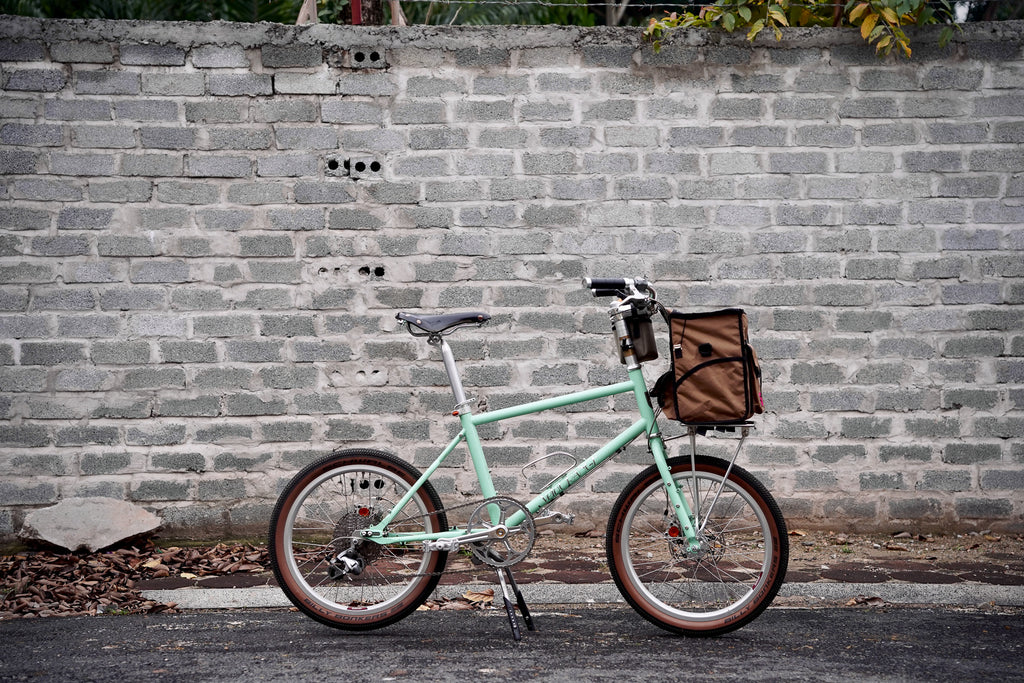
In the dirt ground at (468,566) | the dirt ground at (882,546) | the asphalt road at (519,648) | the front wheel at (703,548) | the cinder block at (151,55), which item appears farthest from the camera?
the cinder block at (151,55)

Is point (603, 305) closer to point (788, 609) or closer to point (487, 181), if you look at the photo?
point (487, 181)

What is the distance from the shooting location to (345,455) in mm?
3688

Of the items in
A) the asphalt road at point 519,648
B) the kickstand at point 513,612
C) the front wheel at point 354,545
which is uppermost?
the front wheel at point 354,545

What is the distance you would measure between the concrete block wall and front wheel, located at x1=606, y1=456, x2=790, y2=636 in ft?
4.38

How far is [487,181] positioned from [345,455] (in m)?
1.88

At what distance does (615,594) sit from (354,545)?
1208 millimetres

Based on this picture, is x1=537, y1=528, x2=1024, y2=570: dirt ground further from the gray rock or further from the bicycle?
the gray rock

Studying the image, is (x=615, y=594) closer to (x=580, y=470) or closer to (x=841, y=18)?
(x=580, y=470)

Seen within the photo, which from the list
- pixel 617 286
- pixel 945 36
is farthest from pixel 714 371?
pixel 945 36

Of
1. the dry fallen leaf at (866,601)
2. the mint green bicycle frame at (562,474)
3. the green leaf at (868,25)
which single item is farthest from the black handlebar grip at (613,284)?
the green leaf at (868,25)

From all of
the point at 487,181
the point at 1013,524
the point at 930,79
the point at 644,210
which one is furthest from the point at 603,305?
the point at 1013,524

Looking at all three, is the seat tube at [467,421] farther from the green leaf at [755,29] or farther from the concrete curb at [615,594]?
the green leaf at [755,29]

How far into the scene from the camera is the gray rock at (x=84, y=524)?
477cm

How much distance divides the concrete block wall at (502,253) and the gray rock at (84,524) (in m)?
0.10
